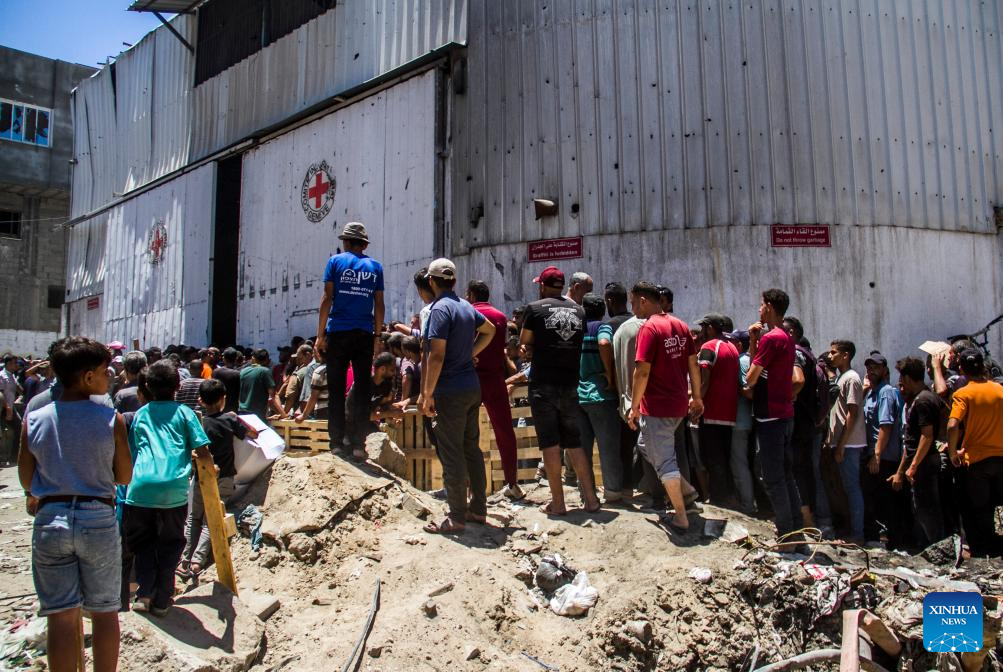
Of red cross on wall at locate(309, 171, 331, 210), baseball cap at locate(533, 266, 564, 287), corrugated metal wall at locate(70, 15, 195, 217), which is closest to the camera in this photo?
baseball cap at locate(533, 266, 564, 287)

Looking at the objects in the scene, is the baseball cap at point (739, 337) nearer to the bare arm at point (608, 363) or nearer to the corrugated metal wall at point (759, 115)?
the bare arm at point (608, 363)

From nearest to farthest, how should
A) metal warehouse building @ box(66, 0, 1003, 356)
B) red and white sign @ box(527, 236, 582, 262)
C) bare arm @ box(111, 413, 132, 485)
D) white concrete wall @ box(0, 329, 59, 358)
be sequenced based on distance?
bare arm @ box(111, 413, 132, 485)
metal warehouse building @ box(66, 0, 1003, 356)
red and white sign @ box(527, 236, 582, 262)
white concrete wall @ box(0, 329, 59, 358)

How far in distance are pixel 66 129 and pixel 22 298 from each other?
288 inches

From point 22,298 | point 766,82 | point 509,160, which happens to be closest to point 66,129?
point 22,298

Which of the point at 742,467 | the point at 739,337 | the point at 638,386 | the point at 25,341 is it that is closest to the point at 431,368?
the point at 638,386

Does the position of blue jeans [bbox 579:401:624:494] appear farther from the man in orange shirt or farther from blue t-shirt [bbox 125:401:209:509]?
blue t-shirt [bbox 125:401:209:509]

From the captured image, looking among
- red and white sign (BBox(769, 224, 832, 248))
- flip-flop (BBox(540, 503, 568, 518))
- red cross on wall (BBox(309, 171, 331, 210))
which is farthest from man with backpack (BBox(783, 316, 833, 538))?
red cross on wall (BBox(309, 171, 331, 210))

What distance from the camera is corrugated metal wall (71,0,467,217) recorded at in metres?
13.0

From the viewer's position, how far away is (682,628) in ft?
16.5

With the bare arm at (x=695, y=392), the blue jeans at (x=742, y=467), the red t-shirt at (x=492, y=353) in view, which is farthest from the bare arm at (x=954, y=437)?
the red t-shirt at (x=492, y=353)

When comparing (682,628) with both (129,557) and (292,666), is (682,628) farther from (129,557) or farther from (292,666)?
(129,557)

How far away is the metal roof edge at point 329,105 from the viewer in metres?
12.2

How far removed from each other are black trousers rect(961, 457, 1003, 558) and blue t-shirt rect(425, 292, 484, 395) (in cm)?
411

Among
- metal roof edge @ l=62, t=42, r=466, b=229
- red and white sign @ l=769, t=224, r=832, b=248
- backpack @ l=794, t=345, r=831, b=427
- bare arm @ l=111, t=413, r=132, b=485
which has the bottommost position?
bare arm @ l=111, t=413, r=132, b=485
